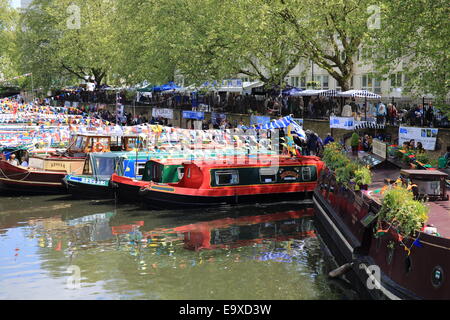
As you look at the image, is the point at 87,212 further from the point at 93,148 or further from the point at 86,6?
the point at 86,6

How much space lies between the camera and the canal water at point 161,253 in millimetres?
16750

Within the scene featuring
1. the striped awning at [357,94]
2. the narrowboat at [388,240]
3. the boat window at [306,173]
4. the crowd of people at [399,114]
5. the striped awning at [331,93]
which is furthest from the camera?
the striped awning at [331,93]

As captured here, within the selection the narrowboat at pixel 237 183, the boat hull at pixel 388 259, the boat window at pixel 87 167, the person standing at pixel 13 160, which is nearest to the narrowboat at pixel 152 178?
the narrowboat at pixel 237 183

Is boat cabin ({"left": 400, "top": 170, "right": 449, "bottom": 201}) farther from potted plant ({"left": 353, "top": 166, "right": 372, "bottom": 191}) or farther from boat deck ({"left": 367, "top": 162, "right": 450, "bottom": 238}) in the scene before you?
potted plant ({"left": 353, "top": 166, "right": 372, "bottom": 191})

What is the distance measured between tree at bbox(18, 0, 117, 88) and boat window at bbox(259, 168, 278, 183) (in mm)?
39478

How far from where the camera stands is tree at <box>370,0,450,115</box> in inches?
922

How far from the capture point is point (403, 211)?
42.3 ft

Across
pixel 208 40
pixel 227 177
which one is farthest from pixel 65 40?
pixel 227 177

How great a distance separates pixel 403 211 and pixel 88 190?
20523 millimetres

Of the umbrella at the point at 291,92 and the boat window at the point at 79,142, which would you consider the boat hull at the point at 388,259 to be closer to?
the boat window at the point at 79,142

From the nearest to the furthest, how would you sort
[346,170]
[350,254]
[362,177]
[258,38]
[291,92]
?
[350,254], [362,177], [346,170], [258,38], [291,92]

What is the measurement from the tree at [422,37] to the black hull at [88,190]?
1418cm

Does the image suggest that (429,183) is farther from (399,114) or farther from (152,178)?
(399,114)
